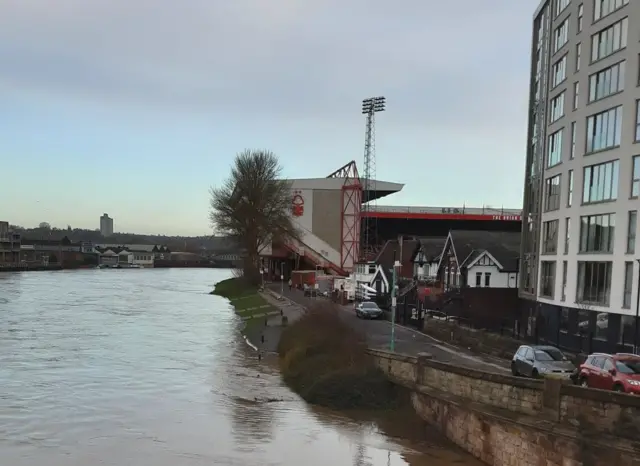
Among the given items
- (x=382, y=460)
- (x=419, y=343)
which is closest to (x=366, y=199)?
(x=419, y=343)

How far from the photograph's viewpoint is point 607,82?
107 feet

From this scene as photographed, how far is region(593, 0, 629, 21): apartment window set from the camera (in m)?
31.6

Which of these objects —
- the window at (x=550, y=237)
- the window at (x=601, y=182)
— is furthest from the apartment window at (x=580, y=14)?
the window at (x=550, y=237)

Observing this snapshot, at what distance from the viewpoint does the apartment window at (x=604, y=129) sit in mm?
31406

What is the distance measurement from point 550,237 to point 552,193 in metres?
2.90

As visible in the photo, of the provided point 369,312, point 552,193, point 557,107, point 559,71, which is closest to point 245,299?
point 369,312

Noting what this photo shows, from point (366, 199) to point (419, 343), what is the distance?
68.8 m

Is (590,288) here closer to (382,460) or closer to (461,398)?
(461,398)

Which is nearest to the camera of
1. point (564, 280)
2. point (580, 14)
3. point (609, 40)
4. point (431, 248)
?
point (609, 40)

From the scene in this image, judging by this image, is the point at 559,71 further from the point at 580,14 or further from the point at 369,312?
the point at 369,312

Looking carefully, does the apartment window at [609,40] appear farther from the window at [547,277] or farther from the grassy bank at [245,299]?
the grassy bank at [245,299]

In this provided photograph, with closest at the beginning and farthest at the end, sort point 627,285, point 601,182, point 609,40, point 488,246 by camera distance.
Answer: point 627,285 < point 609,40 < point 601,182 < point 488,246

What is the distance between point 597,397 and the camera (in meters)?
14.8

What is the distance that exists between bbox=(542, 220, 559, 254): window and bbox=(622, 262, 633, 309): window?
7.61 m
